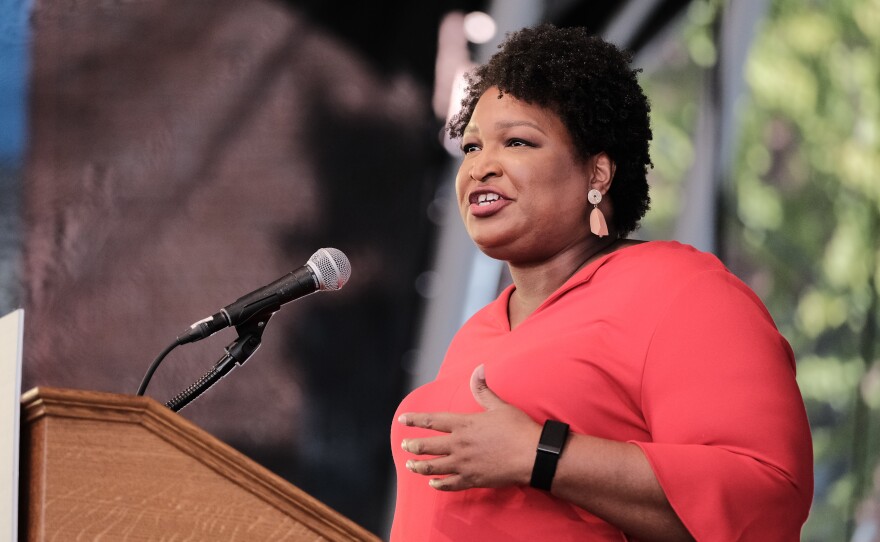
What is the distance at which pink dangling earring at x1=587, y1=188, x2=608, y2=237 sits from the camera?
1830 millimetres

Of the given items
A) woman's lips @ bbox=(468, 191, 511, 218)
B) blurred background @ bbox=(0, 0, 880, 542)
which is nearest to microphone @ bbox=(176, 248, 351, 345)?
woman's lips @ bbox=(468, 191, 511, 218)

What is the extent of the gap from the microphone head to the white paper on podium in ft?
1.99

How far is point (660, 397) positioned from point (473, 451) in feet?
1.00

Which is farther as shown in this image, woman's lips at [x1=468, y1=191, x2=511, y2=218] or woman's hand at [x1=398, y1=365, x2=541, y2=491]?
woman's lips at [x1=468, y1=191, x2=511, y2=218]

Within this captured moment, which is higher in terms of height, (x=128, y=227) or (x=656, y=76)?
(x=656, y=76)

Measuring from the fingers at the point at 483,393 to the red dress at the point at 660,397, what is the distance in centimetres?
10

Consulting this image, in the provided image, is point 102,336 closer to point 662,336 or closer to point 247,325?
point 247,325

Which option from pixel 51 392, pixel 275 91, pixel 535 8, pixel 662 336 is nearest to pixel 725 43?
pixel 535 8

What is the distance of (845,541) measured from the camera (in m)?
2.89

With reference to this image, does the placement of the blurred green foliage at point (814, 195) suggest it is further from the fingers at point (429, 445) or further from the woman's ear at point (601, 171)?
the fingers at point (429, 445)

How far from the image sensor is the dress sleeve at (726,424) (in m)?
1.36

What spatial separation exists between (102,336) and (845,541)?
2.38 metres

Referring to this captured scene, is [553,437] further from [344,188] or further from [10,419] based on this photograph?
[344,188]

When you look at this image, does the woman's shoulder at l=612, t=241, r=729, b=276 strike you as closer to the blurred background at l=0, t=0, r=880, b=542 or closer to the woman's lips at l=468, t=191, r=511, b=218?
the woman's lips at l=468, t=191, r=511, b=218
